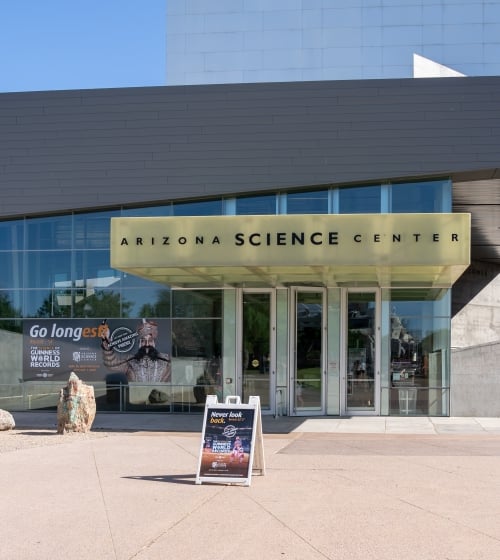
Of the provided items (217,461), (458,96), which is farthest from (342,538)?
(458,96)

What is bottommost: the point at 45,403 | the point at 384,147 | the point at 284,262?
the point at 45,403

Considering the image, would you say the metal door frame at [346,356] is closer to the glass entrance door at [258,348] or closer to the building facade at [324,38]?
the glass entrance door at [258,348]

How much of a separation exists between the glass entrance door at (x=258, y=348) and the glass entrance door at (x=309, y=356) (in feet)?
1.96

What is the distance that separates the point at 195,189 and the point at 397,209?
16.4 ft

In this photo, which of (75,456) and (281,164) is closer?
(75,456)

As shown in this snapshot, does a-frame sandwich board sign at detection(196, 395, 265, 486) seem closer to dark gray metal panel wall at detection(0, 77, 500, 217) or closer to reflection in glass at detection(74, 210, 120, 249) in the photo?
dark gray metal panel wall at detection(0, 77, 500, 217)

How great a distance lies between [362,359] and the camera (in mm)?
20375

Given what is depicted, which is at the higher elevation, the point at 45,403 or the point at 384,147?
the point at 384,147

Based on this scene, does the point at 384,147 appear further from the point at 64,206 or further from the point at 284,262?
the point at 64,206

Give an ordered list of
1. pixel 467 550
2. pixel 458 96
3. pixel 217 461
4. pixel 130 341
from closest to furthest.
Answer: pixel 467 550 < pixel 217 461 < pixel 458 96 < pixel 130 341

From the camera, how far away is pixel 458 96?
19672 mm

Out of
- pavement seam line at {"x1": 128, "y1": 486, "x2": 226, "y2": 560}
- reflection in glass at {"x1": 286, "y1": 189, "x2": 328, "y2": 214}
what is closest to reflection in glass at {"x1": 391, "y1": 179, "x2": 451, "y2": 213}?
reflection in glass at {"x1": 286, "y1": 189, "x2": 328, "y2": 214}

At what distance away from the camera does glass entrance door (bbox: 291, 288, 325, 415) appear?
20.5m

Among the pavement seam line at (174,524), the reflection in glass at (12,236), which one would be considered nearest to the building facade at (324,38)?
the reflection in glass at (12,236)
